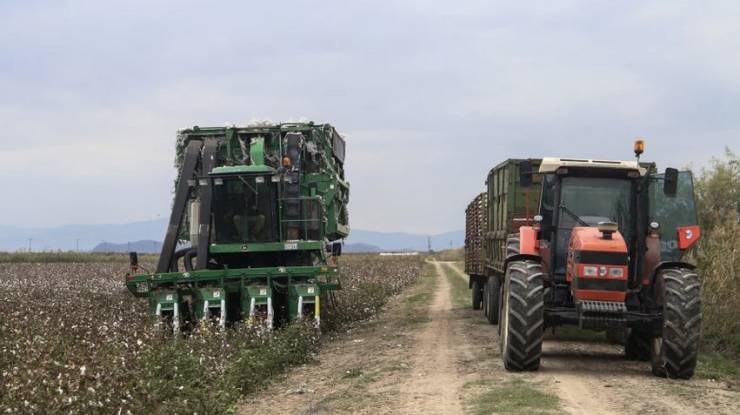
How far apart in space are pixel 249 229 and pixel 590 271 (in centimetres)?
763

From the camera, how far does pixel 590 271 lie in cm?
1126

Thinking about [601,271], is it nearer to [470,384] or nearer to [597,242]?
[597,242]

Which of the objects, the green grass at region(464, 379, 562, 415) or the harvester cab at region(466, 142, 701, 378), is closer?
the green grass at region(464, 379, 562, 415)

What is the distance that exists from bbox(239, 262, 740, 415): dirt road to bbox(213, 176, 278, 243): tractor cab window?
261cm

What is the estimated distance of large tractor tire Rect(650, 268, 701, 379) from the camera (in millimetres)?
11078

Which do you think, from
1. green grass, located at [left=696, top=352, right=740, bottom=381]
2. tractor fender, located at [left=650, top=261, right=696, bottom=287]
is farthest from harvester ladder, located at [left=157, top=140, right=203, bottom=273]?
green grass, located at [left=696, top=352, right=740, bottom=381]

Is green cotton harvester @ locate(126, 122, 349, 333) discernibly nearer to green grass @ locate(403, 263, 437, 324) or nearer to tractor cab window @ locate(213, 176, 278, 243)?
tractor cab window @ locate(213, 176, 278, 243)

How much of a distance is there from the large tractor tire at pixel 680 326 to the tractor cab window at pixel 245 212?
8.04 meters

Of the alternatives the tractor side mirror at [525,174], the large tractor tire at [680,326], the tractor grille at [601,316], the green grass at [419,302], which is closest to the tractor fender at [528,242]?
the tractor side mirror at [525,174]

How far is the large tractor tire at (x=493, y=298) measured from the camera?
19078mm

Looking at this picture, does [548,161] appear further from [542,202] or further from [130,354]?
[130,354]

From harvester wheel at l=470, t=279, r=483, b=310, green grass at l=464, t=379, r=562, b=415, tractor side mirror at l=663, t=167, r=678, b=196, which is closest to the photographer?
green grass at l=464, t=379, r=562, b=415

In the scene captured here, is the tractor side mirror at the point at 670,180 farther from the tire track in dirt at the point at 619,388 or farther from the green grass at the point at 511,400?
the green grass at the point at 511,400

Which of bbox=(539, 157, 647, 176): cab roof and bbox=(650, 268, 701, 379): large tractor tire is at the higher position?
bbox=(539, 157, 647, 176): cab roof
